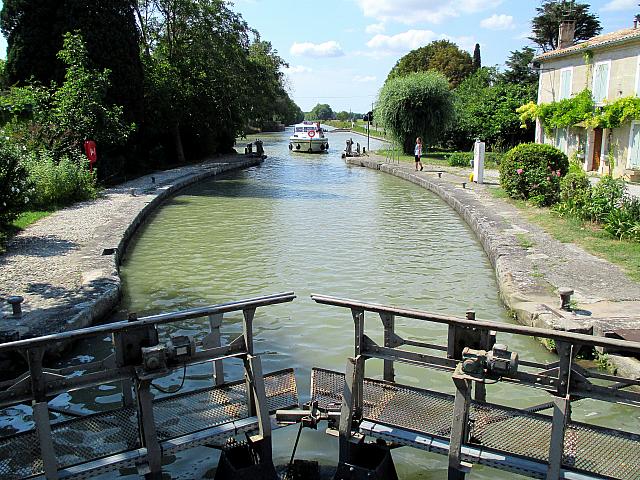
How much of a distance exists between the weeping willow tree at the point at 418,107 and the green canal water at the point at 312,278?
1278cm

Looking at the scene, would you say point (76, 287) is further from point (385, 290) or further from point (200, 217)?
point (200, 217)

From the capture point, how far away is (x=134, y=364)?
4449 millimetres

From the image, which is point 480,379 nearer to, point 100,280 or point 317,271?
point 100,280

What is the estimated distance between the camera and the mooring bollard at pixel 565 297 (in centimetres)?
739

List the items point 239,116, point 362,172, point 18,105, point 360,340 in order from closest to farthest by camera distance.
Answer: point 360,340, point 18,105, point 362,172, point 239,116

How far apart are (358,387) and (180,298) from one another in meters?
5.12

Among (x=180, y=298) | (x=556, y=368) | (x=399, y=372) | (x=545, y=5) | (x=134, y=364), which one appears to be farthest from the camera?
(x=545, y=5)

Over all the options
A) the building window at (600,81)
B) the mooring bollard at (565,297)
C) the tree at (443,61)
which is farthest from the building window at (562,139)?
the tree at (443,61)

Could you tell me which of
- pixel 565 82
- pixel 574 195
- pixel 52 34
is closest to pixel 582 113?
pixel 565 82

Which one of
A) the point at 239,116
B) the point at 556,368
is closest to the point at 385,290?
the point at 556,368

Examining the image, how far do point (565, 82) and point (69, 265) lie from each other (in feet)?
77.0

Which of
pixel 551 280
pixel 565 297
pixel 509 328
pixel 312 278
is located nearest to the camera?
pixel 509 328

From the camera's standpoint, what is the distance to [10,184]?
11.1 metres

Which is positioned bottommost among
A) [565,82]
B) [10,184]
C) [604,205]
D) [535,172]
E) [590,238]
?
[590,238]
